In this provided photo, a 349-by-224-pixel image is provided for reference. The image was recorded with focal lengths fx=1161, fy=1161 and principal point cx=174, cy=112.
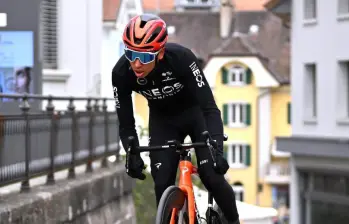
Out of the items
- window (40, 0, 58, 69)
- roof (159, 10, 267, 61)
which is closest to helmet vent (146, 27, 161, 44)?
window (40, 0, 58, 69)

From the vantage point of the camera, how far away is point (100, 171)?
16906mm

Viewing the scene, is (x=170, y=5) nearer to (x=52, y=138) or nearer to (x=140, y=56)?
(x=52, y=138)

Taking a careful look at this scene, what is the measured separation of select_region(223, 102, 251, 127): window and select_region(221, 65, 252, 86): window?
182cm

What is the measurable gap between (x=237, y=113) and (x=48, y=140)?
249 ft

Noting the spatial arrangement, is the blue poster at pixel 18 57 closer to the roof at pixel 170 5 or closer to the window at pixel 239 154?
the window at pixel 239 154

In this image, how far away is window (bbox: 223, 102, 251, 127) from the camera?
8825cm

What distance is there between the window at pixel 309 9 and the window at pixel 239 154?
131 ft

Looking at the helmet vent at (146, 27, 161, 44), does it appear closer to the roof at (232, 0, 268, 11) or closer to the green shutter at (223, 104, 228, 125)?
the green shutter at (223, 104, 228, 125)

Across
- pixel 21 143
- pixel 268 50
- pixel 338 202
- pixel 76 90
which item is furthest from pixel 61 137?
pixel 268 50

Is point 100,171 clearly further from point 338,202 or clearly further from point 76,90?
point 338,202

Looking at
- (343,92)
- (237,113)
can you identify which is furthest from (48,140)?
(237,113)

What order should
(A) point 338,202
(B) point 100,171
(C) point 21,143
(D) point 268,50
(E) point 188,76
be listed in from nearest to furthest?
(E) point 188,76
(C) point 21,143
(B) point 100,171
(A) point 338,202
(D) point 268,50

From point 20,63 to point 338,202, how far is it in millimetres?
30175

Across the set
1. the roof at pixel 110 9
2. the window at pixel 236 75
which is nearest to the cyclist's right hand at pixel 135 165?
the roof at pixel 110 9
